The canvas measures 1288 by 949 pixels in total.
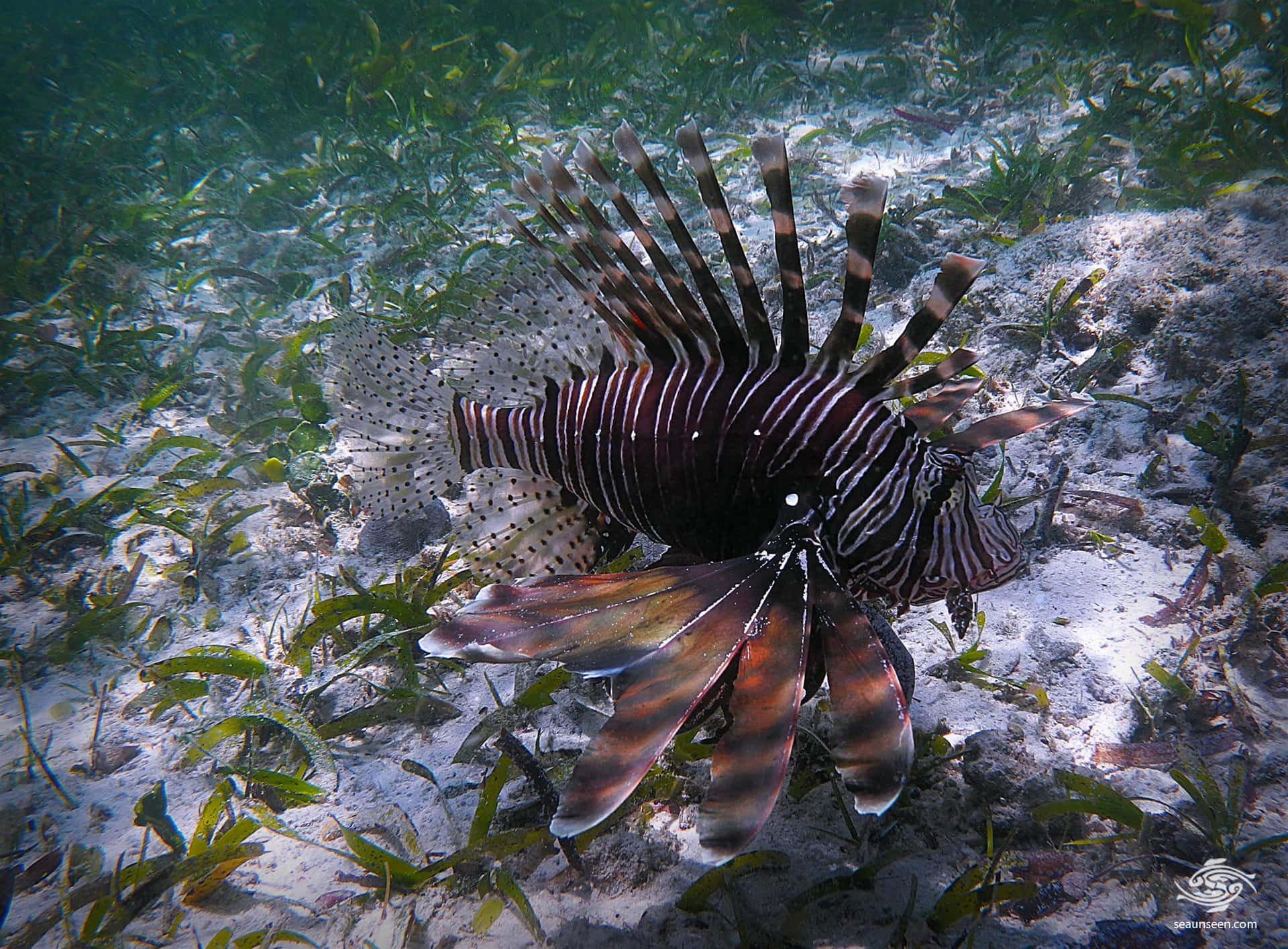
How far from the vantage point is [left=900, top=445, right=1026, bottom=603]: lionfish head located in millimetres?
1839

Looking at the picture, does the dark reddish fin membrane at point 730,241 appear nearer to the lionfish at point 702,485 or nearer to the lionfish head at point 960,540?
the lionfish at point 702,485

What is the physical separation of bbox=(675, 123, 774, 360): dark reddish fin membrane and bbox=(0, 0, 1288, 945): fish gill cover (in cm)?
2

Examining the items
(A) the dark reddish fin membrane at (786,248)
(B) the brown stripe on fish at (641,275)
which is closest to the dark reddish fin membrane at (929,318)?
(A) the dark reddish fin membrane at (786,248)

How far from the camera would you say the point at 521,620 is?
67.9 inches

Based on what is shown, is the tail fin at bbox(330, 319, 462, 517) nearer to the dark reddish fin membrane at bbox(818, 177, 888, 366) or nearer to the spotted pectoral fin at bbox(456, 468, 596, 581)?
the spotted pectoral fin at bbox(456, 468, 596, 581)

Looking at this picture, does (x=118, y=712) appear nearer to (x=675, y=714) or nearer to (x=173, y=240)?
(x=675, y=714)

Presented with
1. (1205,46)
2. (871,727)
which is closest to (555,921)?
(871,727)

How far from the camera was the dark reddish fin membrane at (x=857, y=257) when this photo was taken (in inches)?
68.3

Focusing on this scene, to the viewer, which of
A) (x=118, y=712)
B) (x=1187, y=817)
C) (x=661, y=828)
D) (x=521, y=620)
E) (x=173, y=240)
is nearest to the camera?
(x=521, y=620)

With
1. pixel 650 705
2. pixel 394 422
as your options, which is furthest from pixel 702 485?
pixel 394 422

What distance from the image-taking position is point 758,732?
1371 mm

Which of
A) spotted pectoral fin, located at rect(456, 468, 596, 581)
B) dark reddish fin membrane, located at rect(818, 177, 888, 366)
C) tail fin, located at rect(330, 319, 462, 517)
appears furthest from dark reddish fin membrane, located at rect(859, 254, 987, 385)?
tail fin, located at rect(330, 319, 462, 517)

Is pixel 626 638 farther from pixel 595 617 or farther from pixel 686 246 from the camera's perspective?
pixel 686 246

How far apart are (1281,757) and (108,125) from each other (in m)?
16.5
